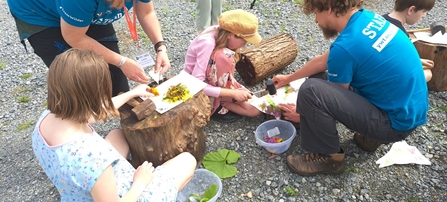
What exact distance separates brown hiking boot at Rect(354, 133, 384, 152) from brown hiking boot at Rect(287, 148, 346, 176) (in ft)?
0.83

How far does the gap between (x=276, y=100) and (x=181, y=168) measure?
121 cm

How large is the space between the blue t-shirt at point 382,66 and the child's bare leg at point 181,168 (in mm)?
1117

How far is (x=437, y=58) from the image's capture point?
348 centimetres

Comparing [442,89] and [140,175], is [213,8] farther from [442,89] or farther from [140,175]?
[140,175]

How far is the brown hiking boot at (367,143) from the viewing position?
2810mm

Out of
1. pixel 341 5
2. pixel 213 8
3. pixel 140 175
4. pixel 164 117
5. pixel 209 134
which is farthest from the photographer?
pixel 213 8

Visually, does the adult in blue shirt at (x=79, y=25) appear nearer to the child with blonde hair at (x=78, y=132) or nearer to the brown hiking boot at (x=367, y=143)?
the child with blonde hair at (x=78, y=132)

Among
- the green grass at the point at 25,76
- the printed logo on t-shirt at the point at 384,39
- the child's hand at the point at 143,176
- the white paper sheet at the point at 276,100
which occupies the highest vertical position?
the printed logo on t-shirt at the point at 384,39

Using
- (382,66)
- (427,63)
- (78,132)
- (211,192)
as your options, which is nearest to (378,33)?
(382,66)

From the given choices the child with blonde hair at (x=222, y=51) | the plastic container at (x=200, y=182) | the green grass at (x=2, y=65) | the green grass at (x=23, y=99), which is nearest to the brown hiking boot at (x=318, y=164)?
the plastic container at (x=200, y=182)

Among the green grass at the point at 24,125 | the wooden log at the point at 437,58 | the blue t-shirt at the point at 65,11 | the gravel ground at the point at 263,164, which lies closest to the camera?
the blue t-shirt at the point at 65,11

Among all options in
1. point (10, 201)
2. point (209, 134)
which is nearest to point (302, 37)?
point (209, 134)

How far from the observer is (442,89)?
3602mm

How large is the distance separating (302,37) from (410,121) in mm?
2574
